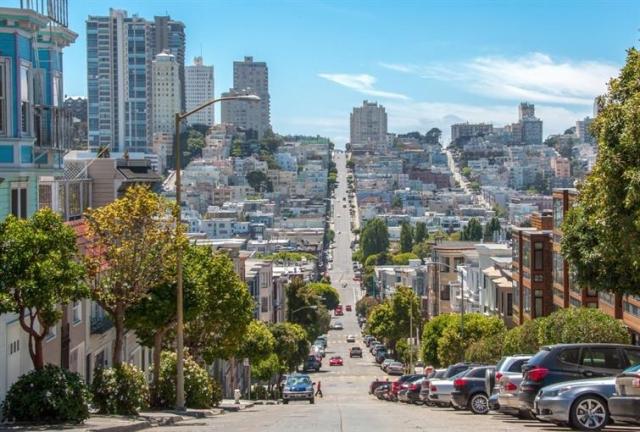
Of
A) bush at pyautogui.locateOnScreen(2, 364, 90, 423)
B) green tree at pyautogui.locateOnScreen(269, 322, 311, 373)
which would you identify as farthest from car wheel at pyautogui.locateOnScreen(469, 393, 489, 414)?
green tree at pyautogui.locateOnScreen(269, 322, 311, 373)

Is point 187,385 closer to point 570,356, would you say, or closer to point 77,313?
point 77,313

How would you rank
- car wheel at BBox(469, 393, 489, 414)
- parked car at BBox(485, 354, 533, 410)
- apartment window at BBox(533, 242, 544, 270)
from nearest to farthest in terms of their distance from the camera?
parked car at BBox(485, 354, 533, 410) → car wheel at BBox(469, 393, 489, 414) → apartment window at BBox(533, 242, 544, 270)

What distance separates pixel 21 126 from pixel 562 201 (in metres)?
38.5

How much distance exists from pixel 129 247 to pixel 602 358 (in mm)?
13854

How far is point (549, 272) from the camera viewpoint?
69.8 meters

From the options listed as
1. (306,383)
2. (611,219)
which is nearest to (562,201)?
(306,383)

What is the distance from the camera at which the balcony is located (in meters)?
45.1

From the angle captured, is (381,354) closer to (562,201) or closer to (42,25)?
(562,201)

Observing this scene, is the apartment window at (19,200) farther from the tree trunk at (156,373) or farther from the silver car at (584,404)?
the silver car at (584,404)

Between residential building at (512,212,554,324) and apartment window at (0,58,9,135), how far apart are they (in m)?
43.9

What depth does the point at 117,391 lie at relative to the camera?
3466 cm

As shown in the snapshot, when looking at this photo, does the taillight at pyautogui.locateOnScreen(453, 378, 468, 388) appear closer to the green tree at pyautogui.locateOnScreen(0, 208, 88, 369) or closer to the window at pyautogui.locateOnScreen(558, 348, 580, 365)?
the window at pyautogui.locateOnScreen(558, 348, 580, 365)

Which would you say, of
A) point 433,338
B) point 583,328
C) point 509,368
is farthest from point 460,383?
point 433,338

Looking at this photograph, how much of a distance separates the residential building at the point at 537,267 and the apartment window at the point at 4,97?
43863 millimetres
